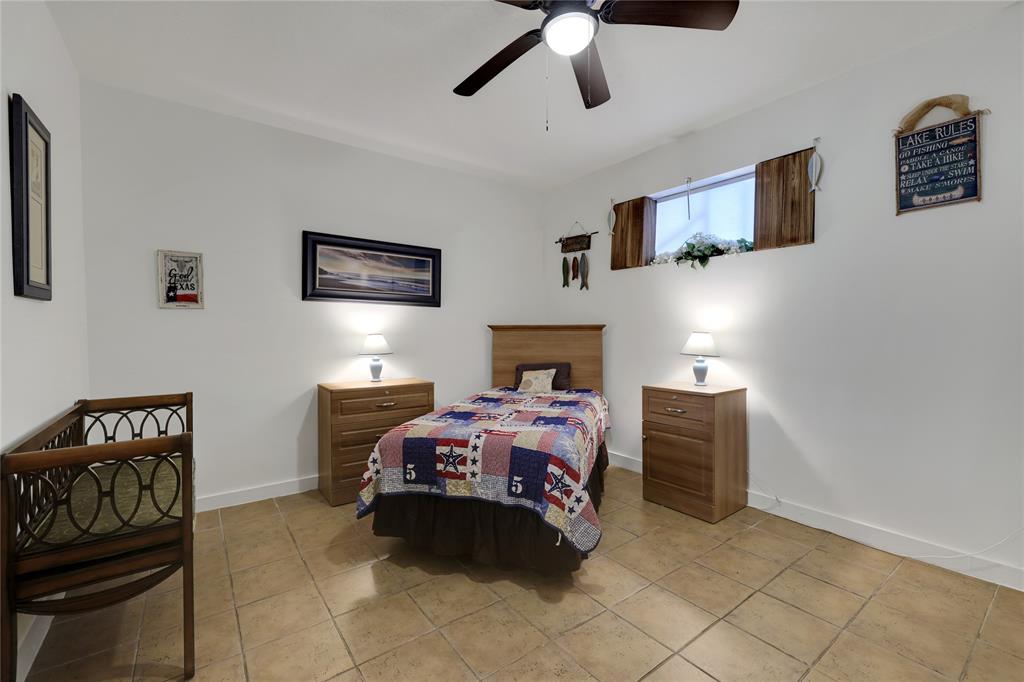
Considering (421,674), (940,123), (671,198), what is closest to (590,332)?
(671,198)

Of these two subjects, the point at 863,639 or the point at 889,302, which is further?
the point at 889,302

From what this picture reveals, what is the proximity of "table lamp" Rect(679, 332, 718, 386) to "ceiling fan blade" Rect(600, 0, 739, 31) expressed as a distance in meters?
2.04

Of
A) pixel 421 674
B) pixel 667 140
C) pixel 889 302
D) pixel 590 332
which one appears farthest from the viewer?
pixel 590 332

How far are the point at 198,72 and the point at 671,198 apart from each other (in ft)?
11.6

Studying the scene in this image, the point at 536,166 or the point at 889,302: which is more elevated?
the point at 536,166

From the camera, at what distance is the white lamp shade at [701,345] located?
3.25 meters

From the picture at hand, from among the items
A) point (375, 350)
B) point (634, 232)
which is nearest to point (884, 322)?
point (634, 232)

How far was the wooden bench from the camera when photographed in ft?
4.49

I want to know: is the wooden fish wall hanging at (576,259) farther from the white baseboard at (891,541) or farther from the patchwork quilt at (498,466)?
the white baseboard at (891,541)

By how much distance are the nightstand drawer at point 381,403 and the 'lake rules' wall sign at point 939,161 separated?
3.39m

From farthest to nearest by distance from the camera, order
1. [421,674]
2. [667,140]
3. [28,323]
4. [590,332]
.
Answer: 1. [590,332]
2. [667,140]
3. [28,323]
4. [421,674]

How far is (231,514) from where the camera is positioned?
303cm

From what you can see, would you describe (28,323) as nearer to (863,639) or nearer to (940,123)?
(863,639)

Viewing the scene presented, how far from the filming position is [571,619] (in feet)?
6.38
